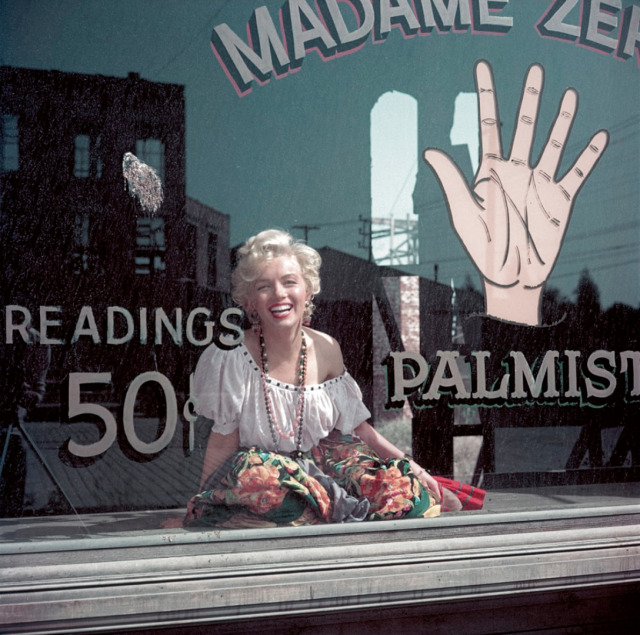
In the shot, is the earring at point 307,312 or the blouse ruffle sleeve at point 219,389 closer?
the blouse ruffle sleeve at point 219,389

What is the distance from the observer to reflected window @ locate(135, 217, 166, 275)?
10.6 ft

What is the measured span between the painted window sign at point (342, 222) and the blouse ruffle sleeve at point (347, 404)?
0.06 m

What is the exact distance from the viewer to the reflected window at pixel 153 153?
3.27 m

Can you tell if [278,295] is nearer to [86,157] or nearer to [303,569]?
[86,157]

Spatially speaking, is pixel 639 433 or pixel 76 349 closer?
pixel 76 349

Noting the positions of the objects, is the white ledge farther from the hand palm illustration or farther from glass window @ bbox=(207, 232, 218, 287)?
the hand palm illustration

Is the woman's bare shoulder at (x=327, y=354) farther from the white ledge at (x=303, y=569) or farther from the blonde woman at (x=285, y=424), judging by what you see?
the white ledge at (x=303, y=569)

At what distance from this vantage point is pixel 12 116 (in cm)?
313

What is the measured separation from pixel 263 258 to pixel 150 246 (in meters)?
0.43

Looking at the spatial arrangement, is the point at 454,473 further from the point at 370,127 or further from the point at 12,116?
the point at 12,116

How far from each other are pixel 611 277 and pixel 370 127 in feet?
4.49

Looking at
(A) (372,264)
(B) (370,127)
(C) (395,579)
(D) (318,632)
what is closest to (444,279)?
(A) (372,264)

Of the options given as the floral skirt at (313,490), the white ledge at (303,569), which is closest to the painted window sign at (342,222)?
the floral skirt at (313,490)

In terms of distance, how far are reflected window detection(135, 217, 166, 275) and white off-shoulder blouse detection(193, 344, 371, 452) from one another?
381mm
